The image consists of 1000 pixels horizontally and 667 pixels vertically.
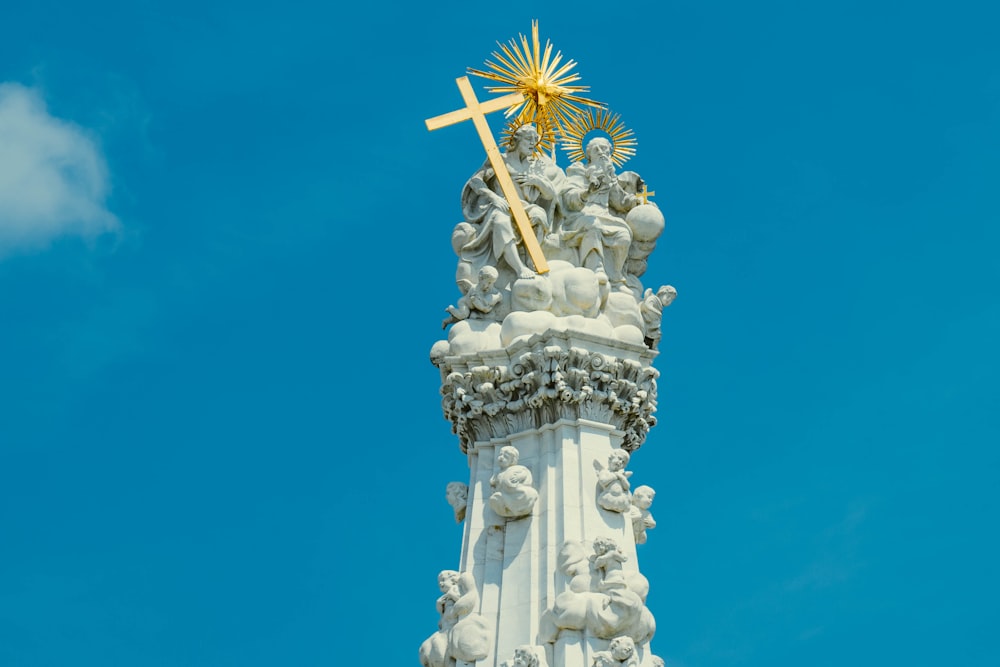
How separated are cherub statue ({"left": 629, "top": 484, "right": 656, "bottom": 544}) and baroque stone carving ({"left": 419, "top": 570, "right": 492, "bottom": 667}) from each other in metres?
2.46

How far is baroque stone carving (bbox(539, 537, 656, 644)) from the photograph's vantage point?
66.1 feet

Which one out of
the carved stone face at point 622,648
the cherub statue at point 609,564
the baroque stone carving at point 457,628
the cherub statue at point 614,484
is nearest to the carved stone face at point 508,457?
the cherub statue at point 614,484

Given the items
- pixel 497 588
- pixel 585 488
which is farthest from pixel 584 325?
pixel 497 588

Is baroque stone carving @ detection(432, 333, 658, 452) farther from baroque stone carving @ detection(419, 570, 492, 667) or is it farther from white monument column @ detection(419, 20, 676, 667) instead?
baroque stone carving @ detection(419, 570, 492, 667)

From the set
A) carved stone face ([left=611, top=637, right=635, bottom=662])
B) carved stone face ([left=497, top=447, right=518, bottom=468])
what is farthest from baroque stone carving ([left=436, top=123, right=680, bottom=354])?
carved stone face ([left=611, top=637, right=635, bottom=662])

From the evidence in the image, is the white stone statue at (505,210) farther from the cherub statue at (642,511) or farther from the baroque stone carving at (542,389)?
the cherub statue at (642,511)

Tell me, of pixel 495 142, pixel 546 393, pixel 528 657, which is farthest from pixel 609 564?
pixel 495 142

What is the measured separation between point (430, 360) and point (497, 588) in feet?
12.4

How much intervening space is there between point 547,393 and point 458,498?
2.07 metres

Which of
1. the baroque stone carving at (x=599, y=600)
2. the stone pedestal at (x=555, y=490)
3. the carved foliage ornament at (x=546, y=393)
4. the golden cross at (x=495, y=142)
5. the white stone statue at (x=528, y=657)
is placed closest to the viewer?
the white stone statue at (x=528, y=657)

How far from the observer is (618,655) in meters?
19.9

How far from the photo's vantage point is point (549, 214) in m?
24.7

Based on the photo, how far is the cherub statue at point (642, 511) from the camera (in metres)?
22.4

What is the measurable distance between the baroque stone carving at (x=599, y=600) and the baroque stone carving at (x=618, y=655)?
0.26 meters
